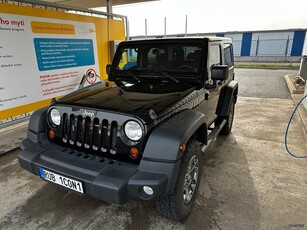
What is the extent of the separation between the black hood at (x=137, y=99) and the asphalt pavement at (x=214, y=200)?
110 cm

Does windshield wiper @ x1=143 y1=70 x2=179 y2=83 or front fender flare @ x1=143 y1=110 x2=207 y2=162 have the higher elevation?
windshield wiper @ x1=143 y1=70 x2=179 y2=83

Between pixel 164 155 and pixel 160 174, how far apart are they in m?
0.14

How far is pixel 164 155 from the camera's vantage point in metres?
1.71

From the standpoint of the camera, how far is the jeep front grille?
6.33ft

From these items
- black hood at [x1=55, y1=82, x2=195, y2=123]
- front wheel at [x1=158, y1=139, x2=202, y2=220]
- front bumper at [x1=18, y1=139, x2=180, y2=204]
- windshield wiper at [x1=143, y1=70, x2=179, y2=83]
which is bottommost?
front wheel at [x1=158, y1=139, x2=202, y2=220]

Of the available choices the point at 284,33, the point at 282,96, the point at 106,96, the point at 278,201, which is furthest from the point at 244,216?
the point at 284,33

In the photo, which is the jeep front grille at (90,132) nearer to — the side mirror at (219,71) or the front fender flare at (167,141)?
the front fender flare at (167,141)

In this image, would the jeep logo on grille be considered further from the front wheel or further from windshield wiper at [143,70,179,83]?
windshield wiper at [143,70,179,83]

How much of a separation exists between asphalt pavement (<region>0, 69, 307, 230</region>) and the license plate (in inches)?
20.3

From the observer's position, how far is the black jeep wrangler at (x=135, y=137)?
1703 mm

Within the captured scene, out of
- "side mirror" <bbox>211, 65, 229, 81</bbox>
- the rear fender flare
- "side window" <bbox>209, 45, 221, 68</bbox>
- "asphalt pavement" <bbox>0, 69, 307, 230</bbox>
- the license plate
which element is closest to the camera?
the license plate

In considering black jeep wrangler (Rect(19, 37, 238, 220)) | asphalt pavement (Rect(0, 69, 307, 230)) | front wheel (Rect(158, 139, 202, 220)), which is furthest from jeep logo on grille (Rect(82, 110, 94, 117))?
asphalt pavement (Rect(0, 69, 307, 230))

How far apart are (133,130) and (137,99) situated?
0.43 metres

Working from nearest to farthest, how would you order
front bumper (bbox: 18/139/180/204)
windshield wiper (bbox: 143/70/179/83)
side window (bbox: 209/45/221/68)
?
front bumper (bbox: 18/139/180/204)
windshield wiper (bbox: 143/70/179/83)
side window (bbox: 209/45/221/68)
